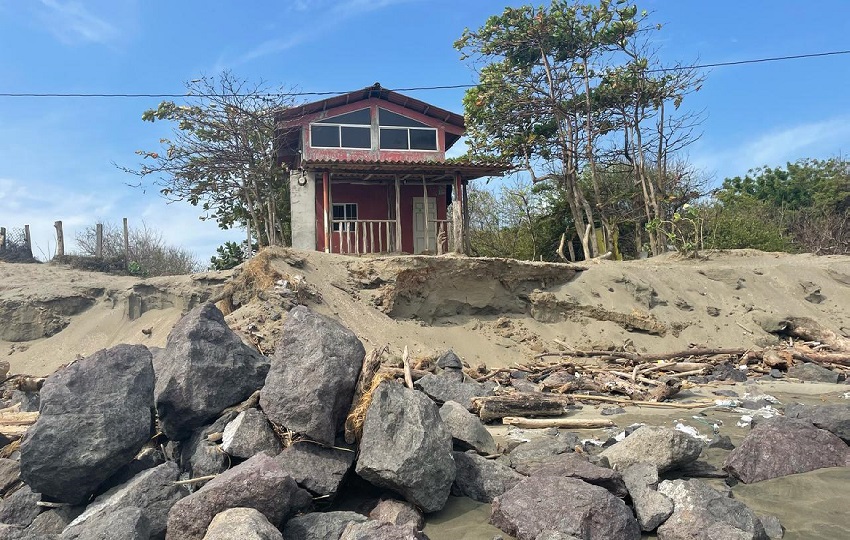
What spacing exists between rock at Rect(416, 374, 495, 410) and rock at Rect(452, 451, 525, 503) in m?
1.74

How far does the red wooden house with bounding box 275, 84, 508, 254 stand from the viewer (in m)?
16.9

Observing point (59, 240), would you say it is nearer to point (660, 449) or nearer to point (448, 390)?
point (448, 390)

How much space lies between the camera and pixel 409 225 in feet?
58.9

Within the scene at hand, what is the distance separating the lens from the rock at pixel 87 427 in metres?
4.19

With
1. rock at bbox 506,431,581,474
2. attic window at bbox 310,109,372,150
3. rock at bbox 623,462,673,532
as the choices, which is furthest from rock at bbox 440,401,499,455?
attic window at bbox 310,109,372,150

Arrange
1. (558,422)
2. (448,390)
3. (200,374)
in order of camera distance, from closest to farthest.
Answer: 1. (200,374)
2. (558,422)
3. (448,390)

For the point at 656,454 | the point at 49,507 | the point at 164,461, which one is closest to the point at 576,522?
the point at 656,454

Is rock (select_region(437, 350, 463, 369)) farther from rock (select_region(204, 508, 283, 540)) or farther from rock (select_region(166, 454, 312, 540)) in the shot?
rock (select_region(204, 508, 283, 540))

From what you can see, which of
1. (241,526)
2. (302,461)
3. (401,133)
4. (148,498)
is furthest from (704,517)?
(401,133)

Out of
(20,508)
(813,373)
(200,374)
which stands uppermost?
(200,374)

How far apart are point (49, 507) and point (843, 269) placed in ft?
57.4

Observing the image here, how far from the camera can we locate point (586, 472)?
4188 mm

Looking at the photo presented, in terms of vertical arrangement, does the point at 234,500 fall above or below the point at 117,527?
above

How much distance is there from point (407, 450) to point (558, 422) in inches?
103
